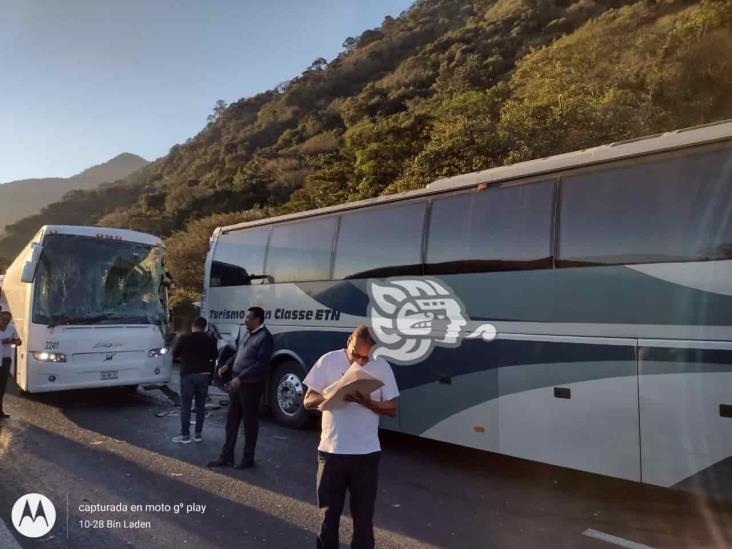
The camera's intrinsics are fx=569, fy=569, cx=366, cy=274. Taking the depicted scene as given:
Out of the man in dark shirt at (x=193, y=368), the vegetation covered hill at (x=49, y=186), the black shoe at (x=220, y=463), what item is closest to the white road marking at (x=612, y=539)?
the black shoe at (x=220, y=463)

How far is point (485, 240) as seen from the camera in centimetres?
645

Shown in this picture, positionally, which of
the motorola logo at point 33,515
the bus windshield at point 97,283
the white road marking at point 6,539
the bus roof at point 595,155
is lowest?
the white road marking at point 6,539

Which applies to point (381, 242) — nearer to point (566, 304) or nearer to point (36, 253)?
point (566, 304)

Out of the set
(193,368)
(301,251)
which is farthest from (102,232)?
(193,368)

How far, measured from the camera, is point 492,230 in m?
6.41

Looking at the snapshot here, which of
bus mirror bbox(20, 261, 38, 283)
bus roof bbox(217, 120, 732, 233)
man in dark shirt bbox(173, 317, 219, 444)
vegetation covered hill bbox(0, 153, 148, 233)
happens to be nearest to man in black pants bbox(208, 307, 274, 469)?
man in dark shirt bbox(173, 317, 219, 444)

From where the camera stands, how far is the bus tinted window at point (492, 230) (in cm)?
599

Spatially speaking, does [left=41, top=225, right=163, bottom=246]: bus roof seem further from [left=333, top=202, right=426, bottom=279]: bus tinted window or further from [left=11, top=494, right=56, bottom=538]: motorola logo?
[left=11, top=494, right=56, bottom=538]: motorola logo

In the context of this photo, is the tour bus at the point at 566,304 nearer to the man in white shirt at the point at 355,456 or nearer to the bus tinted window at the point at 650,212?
the bus tinted window at the point at 650,212

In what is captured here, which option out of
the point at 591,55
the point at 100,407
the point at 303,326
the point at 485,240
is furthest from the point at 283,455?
the point at 591,55

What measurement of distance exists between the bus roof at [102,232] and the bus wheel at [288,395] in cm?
397

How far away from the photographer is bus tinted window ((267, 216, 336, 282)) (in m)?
8.55

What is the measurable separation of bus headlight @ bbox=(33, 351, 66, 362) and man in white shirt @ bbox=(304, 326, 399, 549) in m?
7.37

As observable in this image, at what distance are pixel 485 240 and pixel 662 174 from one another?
1.93 m
